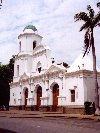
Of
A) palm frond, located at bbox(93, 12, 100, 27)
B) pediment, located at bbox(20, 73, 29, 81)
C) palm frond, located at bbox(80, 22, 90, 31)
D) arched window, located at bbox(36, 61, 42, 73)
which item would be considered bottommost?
pediment, located at bbox(20, 73, 29, 81)

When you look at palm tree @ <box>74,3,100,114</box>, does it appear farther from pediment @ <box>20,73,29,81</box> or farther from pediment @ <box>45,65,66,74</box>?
pediment @ <box>20,73,29,81</box>

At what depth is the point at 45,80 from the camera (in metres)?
39.0

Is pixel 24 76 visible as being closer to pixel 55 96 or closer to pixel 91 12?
pixel 55 96

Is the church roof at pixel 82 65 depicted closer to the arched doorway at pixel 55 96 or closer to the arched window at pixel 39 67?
the arched doorway at pixel 55 96

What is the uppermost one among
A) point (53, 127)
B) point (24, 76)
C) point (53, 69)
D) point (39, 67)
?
point (39, 67)

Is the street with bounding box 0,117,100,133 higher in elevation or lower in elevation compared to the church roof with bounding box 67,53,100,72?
lower

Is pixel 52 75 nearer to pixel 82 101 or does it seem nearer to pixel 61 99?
pixel 61 99

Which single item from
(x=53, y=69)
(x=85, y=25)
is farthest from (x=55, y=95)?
(x=85, y=25)

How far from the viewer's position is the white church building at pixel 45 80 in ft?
109

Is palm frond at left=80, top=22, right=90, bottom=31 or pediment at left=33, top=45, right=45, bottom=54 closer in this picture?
palm frond at left=80, top=22, right=90, bottom=31

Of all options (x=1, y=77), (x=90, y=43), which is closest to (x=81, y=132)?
(x=90, y=43)

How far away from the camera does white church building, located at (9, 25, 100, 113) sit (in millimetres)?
33109

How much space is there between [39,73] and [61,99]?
7.30 metres

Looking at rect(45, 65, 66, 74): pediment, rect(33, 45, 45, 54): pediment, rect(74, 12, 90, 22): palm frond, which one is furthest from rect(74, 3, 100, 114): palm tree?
rect(33, 45, 45, 54): pediment
